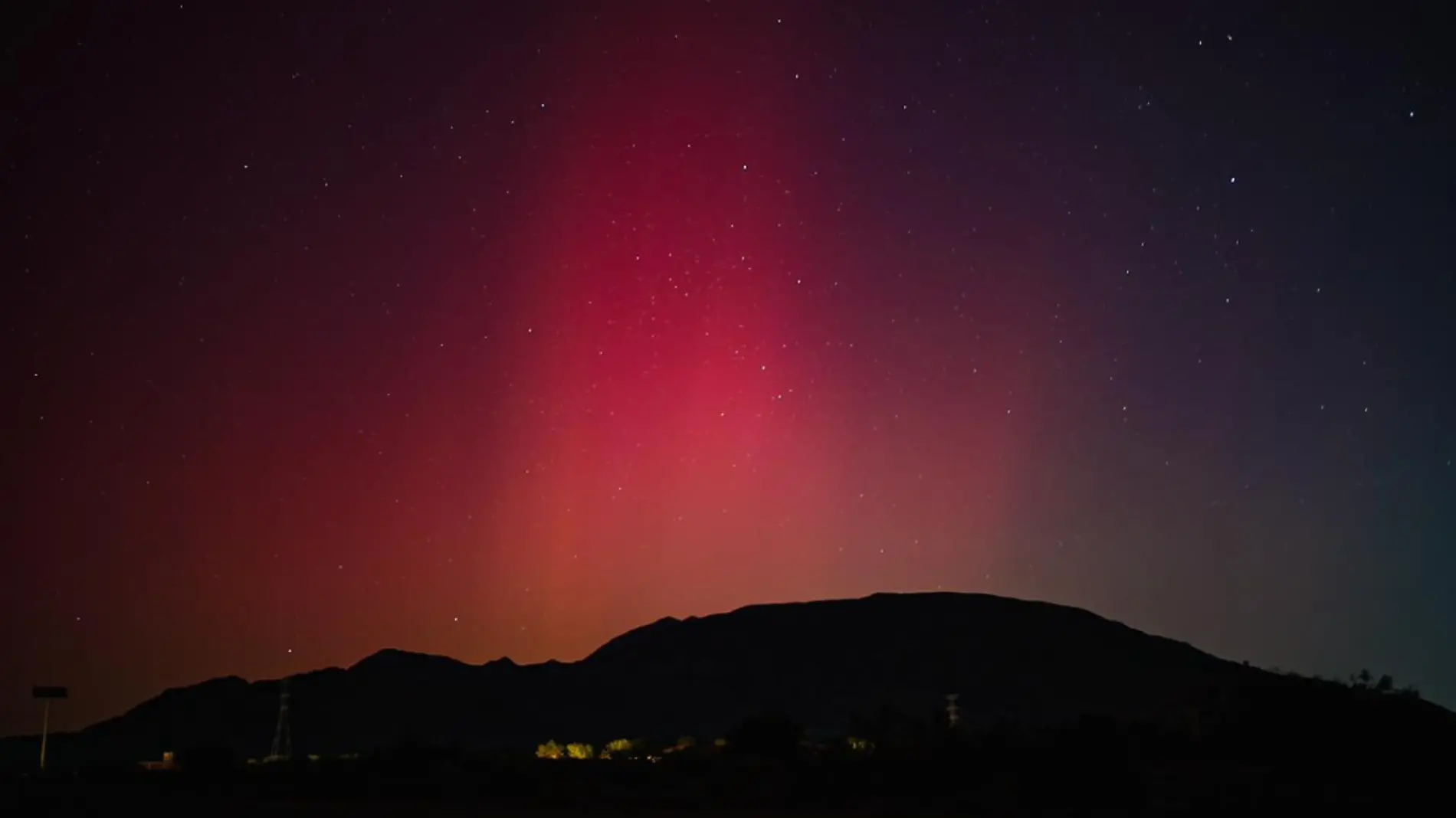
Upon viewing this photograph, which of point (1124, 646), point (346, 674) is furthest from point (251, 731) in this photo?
point (1124, 646)

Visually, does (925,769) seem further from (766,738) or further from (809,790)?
(766,738)

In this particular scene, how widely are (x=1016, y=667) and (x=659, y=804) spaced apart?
6750cm

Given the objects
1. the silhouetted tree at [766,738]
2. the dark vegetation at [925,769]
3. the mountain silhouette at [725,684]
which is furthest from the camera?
the mountain silhouette at [725,684]

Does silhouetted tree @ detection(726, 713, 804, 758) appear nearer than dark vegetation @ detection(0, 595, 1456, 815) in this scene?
No

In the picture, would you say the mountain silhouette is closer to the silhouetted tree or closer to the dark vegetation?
the dark vegetation

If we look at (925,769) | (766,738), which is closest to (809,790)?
(925,769)

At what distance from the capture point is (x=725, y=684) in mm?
91875

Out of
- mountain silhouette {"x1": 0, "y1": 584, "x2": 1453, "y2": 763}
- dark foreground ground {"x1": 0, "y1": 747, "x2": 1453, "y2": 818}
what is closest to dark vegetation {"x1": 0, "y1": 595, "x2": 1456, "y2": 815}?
dark foreground ground {"x1": 0, "y1": 747, "x2": 1453, "y2": 818}

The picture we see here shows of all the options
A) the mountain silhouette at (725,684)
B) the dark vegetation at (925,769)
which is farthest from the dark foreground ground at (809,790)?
the mountain silhouette at (725,684)

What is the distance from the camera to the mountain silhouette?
81938 millimetres

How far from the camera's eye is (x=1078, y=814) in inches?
862

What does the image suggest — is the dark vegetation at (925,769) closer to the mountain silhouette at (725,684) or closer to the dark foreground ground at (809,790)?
the dark foreground ground at (809,790)

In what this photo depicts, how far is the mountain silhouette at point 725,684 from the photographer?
81938 mm

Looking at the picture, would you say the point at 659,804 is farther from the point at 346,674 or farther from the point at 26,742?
the point at 26,742
